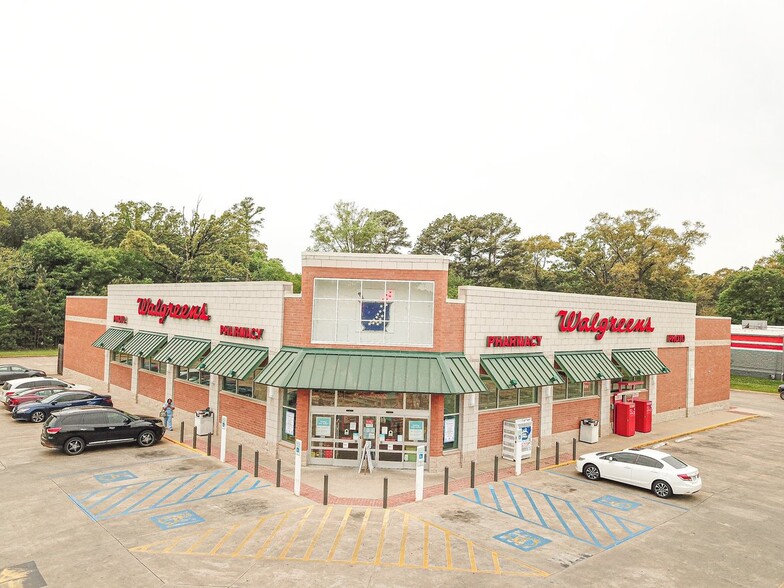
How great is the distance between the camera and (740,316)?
73.1 meters

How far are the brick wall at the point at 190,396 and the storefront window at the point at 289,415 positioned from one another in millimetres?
6204

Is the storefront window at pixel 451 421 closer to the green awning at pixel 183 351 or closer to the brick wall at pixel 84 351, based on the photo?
the green awning at pixel 183 351

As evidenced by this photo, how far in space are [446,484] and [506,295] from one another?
8516 mm

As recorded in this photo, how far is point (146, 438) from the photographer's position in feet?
72.3

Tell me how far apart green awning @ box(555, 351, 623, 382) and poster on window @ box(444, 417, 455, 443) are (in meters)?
6.62

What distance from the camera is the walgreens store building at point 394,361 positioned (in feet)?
64.1

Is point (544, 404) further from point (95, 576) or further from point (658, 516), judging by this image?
point (95, 576)

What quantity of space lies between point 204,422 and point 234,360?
390cm

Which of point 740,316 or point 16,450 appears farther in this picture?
point 740,316

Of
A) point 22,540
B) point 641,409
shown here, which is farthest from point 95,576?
point 641,409

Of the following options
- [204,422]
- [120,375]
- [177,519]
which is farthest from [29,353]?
[177,519]

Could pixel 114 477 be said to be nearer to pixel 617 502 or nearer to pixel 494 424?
pixel 494 424

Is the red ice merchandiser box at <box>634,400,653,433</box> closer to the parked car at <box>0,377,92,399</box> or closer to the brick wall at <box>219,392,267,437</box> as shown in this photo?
the brick wall at <box>219,392,267,437</box>

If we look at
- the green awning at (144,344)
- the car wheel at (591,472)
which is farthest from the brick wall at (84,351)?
the car wheel at (591,472)
